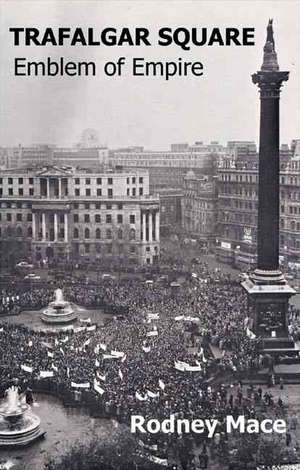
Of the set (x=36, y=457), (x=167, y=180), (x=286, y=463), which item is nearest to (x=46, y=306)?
(x=36, y=457)

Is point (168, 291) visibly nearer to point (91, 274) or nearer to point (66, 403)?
point (91, 274)

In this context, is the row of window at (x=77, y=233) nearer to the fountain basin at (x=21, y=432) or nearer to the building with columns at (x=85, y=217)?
the building with columns at (x=85, y=217)

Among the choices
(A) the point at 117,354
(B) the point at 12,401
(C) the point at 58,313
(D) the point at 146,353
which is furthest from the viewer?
(C) the point at 58,313

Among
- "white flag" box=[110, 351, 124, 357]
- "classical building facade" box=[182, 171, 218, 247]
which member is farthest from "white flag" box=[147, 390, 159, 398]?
"classical building facade" box=[182, 171, 218, 247]

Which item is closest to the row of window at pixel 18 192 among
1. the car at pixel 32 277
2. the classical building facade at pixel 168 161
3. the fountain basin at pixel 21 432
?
the car at pixel 32 277

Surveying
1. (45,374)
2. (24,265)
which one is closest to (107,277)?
(24,265)

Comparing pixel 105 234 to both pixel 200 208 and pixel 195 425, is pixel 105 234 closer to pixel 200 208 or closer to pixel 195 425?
pixel 200 208
